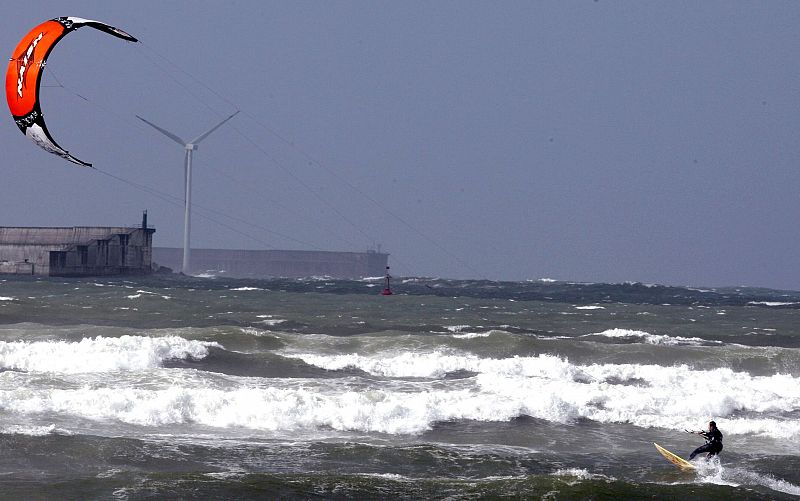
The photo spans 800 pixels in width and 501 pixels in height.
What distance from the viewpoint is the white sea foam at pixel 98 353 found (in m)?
29.8

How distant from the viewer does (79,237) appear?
145 metres

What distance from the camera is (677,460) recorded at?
18.5 meters

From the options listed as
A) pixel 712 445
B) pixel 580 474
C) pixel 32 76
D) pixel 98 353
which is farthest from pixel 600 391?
pixel 32 76

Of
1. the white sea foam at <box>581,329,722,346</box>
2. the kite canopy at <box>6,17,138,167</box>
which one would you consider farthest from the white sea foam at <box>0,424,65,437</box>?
the white sea foam at <box>581,329,722,346</box>

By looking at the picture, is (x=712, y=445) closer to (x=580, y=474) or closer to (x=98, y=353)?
(x=580, y=474)

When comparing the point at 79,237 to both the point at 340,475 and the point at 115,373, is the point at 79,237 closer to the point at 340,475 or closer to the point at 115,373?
the point at 115,373

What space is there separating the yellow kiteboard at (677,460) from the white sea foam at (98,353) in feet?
55.1

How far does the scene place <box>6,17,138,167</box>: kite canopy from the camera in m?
29.1

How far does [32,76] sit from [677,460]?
21928mm

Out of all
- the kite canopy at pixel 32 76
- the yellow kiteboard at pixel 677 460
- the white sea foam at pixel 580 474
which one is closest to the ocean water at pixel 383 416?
the white sea foam at pixel 580 474

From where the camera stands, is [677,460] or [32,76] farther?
[32,76]

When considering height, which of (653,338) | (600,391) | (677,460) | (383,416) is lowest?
(677,460)

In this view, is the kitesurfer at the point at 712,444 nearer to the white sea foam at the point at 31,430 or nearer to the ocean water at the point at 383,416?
the ocean water at the point at 383,416

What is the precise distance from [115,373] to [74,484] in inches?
470
